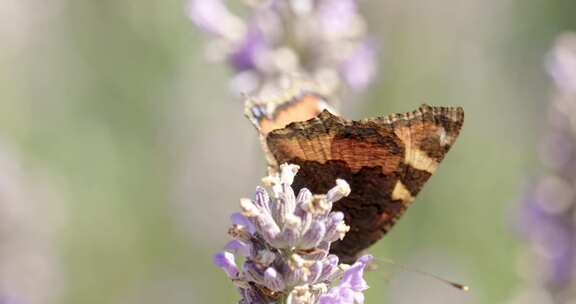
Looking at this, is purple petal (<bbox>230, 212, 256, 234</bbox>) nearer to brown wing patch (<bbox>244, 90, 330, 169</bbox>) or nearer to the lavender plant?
brown wing patch (<bbox>244, 90, 330, 169</bbox>)

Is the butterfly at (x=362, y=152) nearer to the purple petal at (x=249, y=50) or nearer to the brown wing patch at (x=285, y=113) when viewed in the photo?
the brown wing patch at (x=285, y=113)

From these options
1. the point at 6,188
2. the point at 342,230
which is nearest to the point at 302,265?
the point at 342,230

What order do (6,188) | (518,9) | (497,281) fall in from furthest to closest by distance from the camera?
(518,9) → (497,281) → (6,188)

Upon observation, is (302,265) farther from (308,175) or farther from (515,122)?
(515,122)

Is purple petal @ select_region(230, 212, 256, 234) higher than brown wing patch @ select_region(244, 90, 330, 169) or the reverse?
the reverse

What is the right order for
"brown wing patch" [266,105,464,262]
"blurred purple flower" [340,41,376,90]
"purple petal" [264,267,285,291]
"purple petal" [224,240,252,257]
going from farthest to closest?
"blurred purple flower" [340,41,376,90], "brown wing patch" [266,105,464,262], "purple petal" [224,240,252,257], "purple petal" [264,267,285,291]

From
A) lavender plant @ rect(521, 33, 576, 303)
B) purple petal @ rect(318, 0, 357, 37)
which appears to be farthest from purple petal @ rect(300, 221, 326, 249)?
lavender plant @ rect(521, 33, 576, 303)
